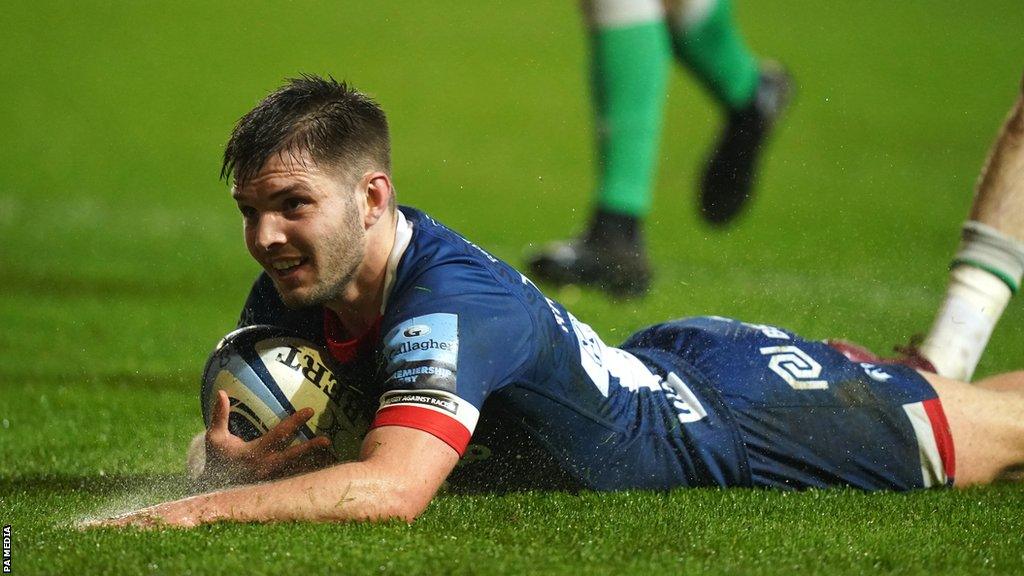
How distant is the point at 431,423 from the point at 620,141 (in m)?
3.31

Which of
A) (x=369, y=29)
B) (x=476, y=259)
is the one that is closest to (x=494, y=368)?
(x=476, y=259)

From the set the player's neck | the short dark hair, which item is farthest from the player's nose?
the player's neck

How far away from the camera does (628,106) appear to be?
6617mm

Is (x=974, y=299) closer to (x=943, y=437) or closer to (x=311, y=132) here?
(x=943, y=437)

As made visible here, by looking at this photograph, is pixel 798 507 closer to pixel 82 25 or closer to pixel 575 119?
pixel 575 119

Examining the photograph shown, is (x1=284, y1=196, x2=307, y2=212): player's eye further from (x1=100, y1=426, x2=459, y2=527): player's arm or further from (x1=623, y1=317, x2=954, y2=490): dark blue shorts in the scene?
(x1=623, y1=317, x2=954, y2=490): dark blue shorts

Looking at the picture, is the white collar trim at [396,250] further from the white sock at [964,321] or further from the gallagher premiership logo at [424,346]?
the white sock at [964,321]

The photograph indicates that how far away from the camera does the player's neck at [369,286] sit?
12.8 feet

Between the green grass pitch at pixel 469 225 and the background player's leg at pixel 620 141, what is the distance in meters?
0.36

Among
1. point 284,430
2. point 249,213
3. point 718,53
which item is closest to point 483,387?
point 284,430

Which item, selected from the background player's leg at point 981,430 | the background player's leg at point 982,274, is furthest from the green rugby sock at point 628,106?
the background player's leg at point 981,430

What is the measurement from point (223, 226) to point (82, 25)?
13.6 m

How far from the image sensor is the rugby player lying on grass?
3.57 m

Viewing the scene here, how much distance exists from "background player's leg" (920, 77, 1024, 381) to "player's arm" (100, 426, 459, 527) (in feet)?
7.05
